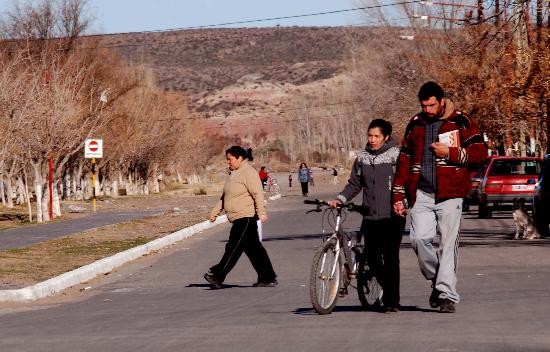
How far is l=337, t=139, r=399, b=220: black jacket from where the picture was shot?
39.8 feet

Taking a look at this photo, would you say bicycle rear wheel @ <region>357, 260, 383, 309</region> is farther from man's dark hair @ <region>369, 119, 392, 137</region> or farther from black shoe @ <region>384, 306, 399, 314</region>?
man's dark hair @ <region>369, 119, 392, 137</region>

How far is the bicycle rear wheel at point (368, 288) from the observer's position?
479 inches

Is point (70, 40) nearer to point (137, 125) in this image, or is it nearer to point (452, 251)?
point (137, 125)

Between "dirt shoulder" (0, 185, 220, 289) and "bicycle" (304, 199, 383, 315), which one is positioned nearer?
"bicycle" (304, 199, 383, 315)

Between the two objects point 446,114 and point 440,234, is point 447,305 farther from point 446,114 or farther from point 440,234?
point 446,114

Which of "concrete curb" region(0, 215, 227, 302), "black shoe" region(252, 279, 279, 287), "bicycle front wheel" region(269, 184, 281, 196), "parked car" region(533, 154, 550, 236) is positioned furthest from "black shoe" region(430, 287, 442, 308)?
"bicycle front wheel" region(269, 184, 281, 196)

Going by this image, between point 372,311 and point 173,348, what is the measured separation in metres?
2.95

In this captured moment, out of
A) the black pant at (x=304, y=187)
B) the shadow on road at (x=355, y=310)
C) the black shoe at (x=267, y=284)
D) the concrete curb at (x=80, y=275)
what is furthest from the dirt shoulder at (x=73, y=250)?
the black pant at (x=304, y=187)

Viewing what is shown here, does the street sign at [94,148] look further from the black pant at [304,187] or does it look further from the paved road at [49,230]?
the black pant at [304,187]

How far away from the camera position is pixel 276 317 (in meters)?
12.2

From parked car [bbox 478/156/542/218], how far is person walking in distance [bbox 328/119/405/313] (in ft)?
76.8

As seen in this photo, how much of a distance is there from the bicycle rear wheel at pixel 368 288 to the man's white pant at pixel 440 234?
0.79m

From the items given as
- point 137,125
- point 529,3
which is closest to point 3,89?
point 529,3

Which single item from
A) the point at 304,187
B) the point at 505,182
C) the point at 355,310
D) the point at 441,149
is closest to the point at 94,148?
the point at 505,182
